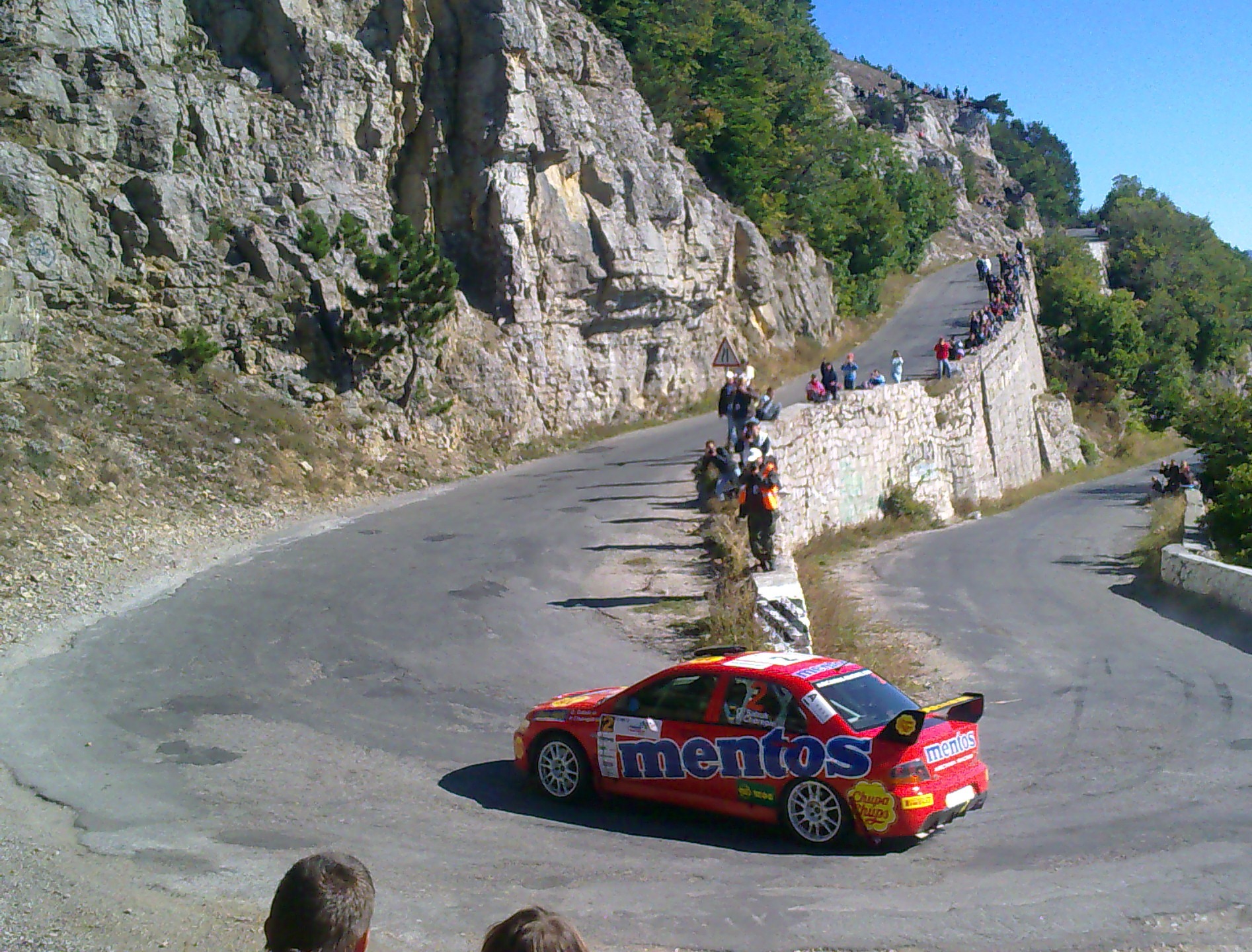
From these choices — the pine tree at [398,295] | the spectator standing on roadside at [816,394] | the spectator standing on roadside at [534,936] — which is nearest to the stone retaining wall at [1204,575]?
the spectator standing on roadside at [816,394]

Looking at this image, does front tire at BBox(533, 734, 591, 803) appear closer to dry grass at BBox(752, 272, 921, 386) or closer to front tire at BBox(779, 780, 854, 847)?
front tire at BBox(779, 780, 854, 847)

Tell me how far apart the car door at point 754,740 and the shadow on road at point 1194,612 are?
8633 millimetres

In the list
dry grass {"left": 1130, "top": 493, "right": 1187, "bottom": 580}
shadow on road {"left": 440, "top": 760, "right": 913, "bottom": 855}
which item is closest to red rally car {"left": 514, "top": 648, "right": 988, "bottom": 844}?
shadow on road {"left": 440, "top": 760, "right": 913, "bottom": 855}

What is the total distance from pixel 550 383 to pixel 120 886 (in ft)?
84.3

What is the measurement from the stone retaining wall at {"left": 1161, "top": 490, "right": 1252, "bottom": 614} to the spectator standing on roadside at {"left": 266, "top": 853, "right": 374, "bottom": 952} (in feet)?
47.8

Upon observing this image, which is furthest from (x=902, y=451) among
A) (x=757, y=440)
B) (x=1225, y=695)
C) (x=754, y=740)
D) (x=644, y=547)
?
(x=754, y=740)

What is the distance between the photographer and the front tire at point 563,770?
8391 mm

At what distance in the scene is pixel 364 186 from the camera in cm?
2778

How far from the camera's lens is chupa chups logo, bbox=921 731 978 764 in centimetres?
741

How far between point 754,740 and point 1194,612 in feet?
35.8

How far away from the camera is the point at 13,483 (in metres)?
15.9

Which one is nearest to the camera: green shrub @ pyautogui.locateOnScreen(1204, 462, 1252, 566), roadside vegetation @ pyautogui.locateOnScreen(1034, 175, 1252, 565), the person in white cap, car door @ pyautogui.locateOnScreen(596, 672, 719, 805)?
car door @ pyautogui.locateOnScreen(596, 672, 719, 805)

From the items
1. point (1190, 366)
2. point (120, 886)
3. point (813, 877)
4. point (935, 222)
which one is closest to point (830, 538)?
point (813, 877)

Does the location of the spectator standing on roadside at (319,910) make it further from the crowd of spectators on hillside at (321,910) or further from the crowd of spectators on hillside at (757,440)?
the crowd of spectators on hillside at (757,440)
